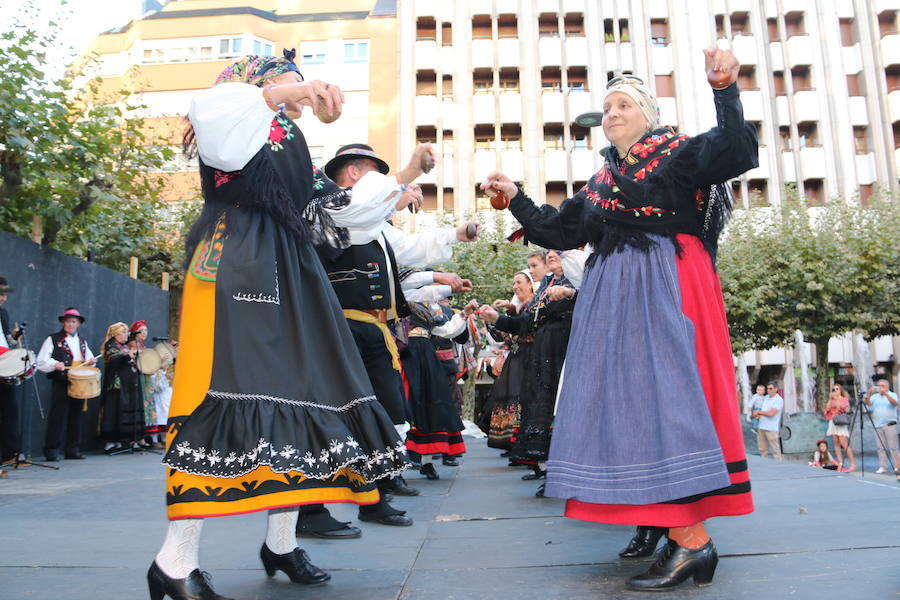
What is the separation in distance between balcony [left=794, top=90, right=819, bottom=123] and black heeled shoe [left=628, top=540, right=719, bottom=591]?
33.6 m

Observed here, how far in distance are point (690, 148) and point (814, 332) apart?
22.0 meters

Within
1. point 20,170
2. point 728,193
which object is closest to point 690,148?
point 728,193

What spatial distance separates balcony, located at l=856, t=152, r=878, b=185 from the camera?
3139 cm

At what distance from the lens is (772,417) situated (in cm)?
1470

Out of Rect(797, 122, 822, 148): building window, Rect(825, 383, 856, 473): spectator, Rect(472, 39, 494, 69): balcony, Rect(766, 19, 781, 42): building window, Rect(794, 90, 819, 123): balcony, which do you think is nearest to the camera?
Rect(825, 383, 856, 473): spectator

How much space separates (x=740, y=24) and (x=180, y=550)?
120 feet

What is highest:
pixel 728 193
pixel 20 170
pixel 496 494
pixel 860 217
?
pixel 860 217

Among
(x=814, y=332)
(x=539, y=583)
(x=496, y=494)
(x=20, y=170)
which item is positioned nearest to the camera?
(x=539, y=583)

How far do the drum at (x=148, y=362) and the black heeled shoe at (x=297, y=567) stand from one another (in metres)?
8.24

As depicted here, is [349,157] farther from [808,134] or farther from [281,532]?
[808,134]

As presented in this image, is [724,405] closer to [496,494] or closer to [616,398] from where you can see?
[616,398]

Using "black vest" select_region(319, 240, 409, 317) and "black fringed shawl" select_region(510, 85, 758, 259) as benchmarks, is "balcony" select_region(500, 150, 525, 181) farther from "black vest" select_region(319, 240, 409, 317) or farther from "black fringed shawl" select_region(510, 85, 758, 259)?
"black fringed shawl" select_region(510, 85, 758, 259)

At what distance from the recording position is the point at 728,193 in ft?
10.0

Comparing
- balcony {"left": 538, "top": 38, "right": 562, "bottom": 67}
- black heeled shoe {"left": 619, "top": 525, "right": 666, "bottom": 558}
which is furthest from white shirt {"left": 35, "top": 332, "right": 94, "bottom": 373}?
balcony {"left": 538, "top": 38, "right": 562, "bottom": 67}
